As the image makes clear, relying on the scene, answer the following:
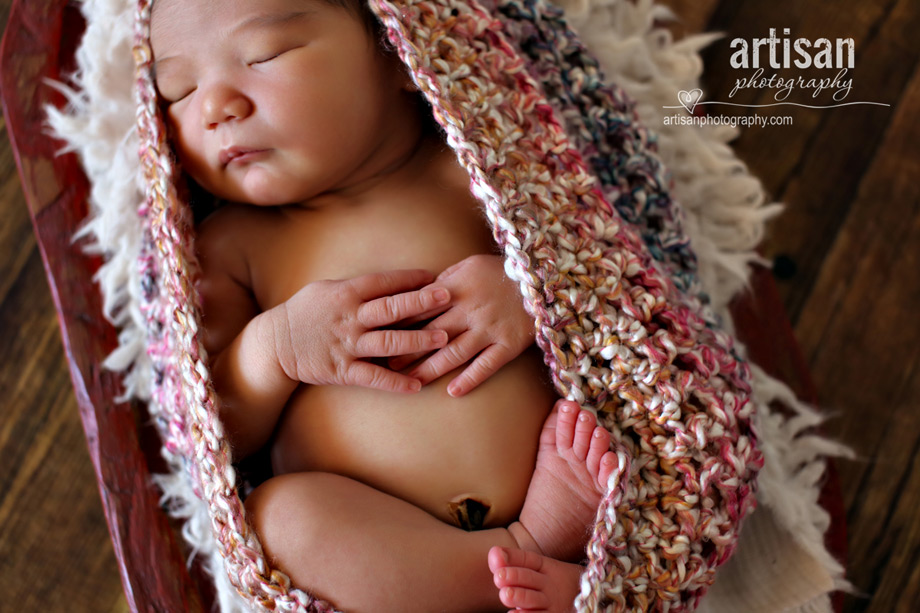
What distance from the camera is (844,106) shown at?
1.35m

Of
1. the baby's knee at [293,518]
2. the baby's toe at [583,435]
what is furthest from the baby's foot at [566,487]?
the baby's knee at [293,518]

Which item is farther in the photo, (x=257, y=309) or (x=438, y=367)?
(x=257, y=309)

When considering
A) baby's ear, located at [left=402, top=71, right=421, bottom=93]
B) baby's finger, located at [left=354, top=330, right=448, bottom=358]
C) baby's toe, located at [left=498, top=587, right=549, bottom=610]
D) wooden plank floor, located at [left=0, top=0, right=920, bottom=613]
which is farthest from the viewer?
wooden plank floor, located at [left=0, top=0, right=920, bottom=613]

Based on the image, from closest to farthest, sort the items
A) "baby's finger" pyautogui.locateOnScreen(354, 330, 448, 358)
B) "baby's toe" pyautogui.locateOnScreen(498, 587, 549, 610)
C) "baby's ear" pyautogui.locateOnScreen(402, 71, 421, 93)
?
"baby's toe" pyautogui.locateOnScreen(498, 587, 549, 610), "baby's finger" pyautogui.locateOnScreen(354, 330, 448, 358), "baby's ear" pyautogui.locateOnScreen(402, 71, 421, 93)

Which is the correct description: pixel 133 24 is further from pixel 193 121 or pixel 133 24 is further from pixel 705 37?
pixel 705 37

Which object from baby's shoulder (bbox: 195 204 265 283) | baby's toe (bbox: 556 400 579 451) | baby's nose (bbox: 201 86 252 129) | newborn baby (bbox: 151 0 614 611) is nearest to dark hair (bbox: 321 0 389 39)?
newborn baby (bbox: 151 0 614 611)

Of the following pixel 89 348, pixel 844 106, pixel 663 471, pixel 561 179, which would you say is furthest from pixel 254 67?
pixel 844 106

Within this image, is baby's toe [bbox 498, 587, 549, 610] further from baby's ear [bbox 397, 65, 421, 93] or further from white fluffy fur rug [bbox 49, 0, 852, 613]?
baby's ear [bbox 397, 65, 421, 93]

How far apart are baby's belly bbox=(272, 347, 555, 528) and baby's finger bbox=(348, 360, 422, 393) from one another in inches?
1.1

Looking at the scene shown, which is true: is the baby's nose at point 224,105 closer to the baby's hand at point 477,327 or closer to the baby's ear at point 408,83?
Answer: the baby's ear at point 408,83

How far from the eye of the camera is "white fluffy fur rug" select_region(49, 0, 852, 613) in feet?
3.42

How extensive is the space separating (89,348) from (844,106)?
1313mm

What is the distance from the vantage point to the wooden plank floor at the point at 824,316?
125cm

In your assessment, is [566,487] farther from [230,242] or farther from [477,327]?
[230,242]
